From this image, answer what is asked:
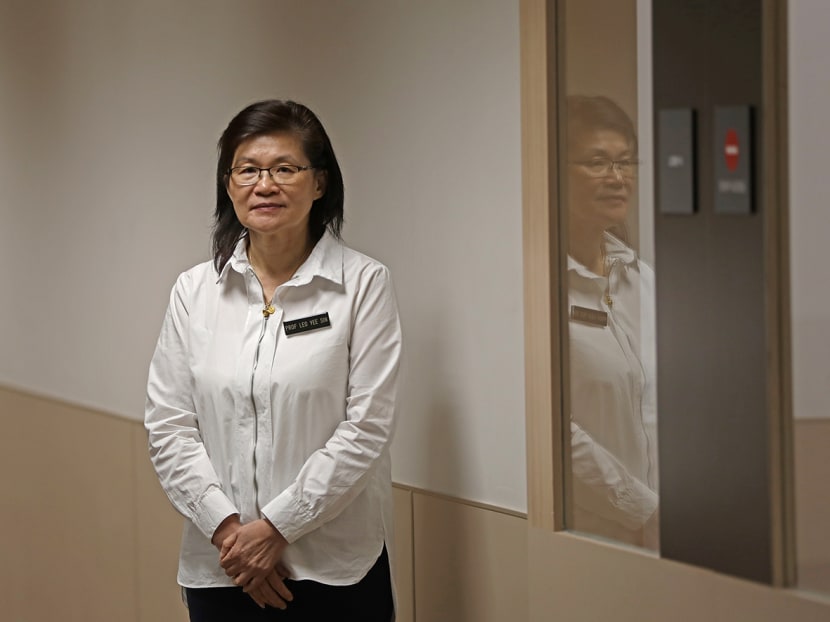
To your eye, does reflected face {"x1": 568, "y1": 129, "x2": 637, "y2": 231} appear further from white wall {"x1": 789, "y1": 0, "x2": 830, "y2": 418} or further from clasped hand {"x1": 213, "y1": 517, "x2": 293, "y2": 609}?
clasped hand {"x1": 213, "y1": 517, "x2": 293, "y2": 609}

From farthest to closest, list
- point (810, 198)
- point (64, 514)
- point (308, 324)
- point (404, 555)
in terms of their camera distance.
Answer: point (64, 514) < point (404, 555) < point (308, 324) < point (810, 198)

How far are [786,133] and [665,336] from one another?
321 mm

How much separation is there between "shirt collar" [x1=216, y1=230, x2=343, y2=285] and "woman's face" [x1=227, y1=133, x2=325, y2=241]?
0.08m

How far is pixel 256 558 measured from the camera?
8.24 ft

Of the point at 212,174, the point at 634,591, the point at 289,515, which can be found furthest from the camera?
the point at 212,174

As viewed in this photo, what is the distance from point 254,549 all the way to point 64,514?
2.15m

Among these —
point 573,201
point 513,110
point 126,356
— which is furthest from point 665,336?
point 126,356

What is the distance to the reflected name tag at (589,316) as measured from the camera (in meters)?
1.69

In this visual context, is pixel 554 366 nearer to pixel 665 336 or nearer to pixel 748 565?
pixel 665 336

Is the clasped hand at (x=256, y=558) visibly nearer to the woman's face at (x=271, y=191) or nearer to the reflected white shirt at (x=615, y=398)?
the woman's face at (x=271, y=191)

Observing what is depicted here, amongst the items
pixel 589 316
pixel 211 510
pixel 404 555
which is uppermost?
pixel 589 316

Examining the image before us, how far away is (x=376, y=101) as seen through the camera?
9.79ft

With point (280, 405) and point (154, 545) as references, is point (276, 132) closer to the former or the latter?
point (280, 405)

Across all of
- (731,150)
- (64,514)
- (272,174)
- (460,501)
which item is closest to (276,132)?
(272,174)
